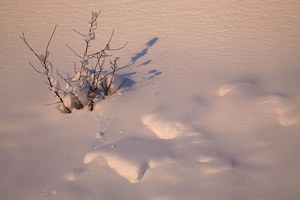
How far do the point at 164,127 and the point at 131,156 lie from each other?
0.36 m

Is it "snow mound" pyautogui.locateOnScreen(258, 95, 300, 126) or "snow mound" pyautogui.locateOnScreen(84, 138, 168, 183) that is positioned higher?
"snow mound" pyautogui.locateOnScreen(258, 95, 300, 126)

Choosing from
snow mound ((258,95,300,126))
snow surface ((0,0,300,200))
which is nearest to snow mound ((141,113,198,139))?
snow surface ((0,0,300,200))

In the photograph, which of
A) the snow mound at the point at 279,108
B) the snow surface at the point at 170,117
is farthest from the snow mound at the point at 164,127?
the snow mound at the point at 279,108

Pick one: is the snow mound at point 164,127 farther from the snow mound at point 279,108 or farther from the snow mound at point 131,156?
the snow mound at point 279,108

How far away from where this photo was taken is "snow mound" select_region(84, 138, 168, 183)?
1908 millimetres

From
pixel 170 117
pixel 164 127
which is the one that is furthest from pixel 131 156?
pixel 170 117

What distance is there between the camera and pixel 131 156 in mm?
1979

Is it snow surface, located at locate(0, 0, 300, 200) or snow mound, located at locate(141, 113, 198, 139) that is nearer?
snow surface, located at locate(0, 0, 300, 200)

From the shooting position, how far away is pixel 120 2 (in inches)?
155

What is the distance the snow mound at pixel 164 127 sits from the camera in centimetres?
215

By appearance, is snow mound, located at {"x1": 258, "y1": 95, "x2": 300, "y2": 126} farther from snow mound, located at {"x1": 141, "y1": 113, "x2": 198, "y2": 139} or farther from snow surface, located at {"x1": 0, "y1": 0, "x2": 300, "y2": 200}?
snow mound, located at {"x1": 141, "y1": 113, "x2": 198, "y2": 139}

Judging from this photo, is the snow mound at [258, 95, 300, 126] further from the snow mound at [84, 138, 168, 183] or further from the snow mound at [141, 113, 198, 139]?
the snow mound at [84, 138, 168, 183]

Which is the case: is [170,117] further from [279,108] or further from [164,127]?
[279,108]

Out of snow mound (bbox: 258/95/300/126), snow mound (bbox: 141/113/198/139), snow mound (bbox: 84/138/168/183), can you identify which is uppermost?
snow mound (bbox: 258/95/300/126)
